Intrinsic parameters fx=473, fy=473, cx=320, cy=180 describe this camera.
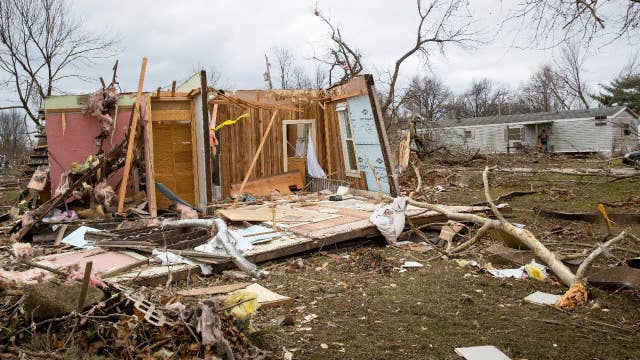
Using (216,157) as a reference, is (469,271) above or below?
below

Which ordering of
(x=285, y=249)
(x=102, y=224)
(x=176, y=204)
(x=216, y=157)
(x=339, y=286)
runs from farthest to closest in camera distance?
(x=216, y=157), (x=176, y=204), (x=102, y=224), (x=285, y=249), (x=339, y=286)

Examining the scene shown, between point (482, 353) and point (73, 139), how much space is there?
429 inches

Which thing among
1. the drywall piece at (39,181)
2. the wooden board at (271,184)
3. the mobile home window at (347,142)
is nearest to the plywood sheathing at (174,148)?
the wooden board at (271,184)

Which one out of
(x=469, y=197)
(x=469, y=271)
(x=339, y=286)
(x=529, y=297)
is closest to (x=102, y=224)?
(x=339, y=286)

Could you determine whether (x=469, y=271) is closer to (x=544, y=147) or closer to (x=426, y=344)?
(x=426, y=344)

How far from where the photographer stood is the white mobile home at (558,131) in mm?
30953

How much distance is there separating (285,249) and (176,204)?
4.94m

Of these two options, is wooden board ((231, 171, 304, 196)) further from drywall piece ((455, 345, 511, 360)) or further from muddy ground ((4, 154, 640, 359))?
drywall piece ((455, 345, 511, 360))

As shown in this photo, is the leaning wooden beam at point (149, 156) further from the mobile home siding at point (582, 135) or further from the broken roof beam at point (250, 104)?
the mobile home siding at point (582, 135)

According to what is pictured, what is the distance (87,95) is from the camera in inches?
457

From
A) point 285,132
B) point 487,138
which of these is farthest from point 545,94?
point 285,132

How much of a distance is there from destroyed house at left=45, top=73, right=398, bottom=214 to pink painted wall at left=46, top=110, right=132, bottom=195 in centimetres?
2

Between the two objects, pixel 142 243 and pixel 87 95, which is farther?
pixel 87 95

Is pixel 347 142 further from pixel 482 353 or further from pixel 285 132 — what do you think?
pixel 482 353
